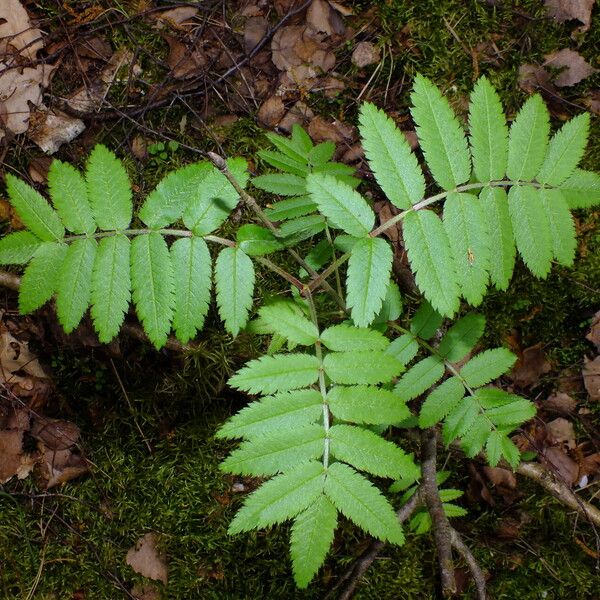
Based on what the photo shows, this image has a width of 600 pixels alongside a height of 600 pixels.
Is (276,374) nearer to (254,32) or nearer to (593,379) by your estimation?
(593,379)

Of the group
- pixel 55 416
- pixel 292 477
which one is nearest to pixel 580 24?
pixel 292 477

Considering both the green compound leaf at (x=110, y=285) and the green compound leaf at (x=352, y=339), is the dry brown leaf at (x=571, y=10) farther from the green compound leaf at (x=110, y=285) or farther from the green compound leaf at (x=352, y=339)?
the green compound leaf at (x=110, y=285)

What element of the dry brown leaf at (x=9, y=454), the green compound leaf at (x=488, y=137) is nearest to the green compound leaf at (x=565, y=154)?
the green compound leaf at (x=488, y=137)

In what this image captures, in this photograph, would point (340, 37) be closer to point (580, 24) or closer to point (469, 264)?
point (580, 24)

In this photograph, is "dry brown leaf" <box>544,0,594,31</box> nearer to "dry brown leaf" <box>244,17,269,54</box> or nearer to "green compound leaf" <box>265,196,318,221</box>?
"dry brown leaf" <box>244,17,269,54</box>

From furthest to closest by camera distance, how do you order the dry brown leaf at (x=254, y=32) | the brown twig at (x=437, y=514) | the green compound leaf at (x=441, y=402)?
the dry brown leaf at (x=254, y=32), the green compound leaf at (x=441, y=402), the brown twig at (x=437, y=514)

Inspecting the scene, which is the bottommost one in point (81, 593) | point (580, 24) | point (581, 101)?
point (81, 593)

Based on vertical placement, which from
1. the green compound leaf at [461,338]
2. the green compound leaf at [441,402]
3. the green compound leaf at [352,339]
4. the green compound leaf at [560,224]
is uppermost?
the green compound leaf at [560,224]

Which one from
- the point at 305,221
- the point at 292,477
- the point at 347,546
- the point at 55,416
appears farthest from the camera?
the point at 55,416
